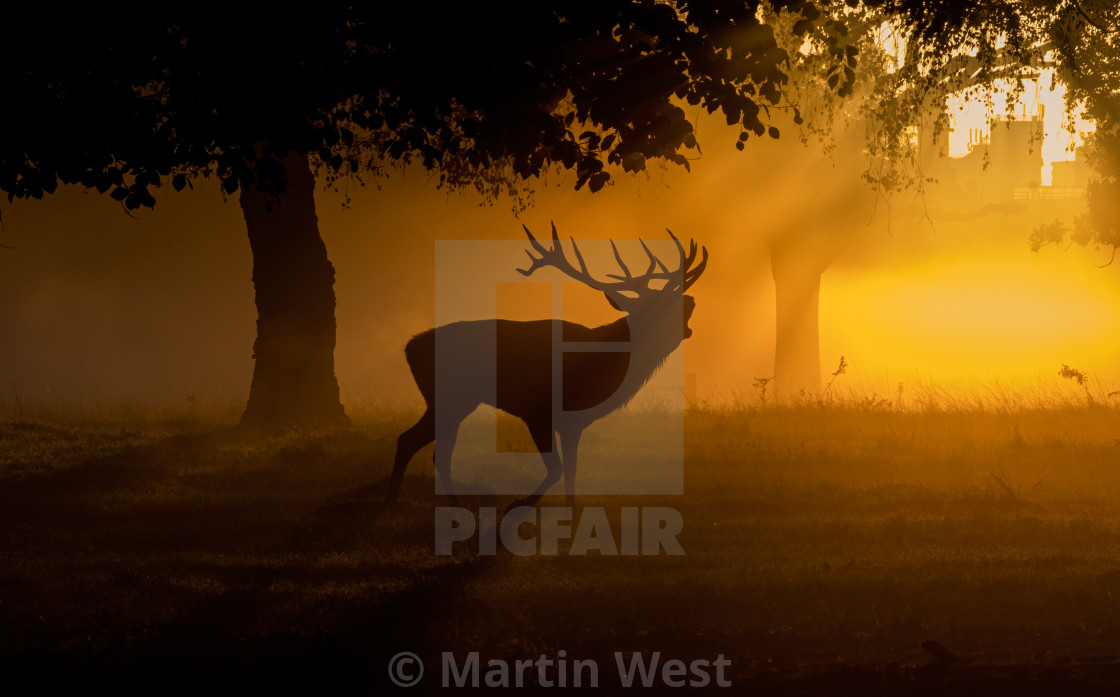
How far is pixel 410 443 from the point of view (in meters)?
10.1

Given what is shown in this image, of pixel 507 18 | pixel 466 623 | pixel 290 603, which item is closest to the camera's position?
Result: pixel 466 623

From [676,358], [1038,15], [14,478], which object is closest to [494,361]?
[14,478]

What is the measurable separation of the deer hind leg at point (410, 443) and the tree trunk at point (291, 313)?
5097mm

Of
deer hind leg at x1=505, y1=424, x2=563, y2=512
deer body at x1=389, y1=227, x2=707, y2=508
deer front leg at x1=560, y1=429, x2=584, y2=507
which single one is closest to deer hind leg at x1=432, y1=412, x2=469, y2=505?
deer body at x1=389, y1=227, x2=707, y2=508

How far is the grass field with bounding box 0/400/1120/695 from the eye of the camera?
5.86m

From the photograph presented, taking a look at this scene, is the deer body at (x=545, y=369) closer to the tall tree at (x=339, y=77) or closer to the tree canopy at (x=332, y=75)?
the tall tree at (x=339, y=77)

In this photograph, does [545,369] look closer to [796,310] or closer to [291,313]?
[291,313]

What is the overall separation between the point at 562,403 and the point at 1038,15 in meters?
6.75

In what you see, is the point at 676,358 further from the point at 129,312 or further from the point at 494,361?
the point at 129,312

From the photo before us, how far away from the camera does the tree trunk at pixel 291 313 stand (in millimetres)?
15016

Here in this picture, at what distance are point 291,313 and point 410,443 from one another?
573 centimetres

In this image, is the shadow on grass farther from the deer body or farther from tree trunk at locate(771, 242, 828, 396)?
tree trunk at locate(771, 242, 828, 396)

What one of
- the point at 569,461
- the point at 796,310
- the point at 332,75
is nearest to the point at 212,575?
the point at 569,461

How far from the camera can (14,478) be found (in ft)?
38.2
